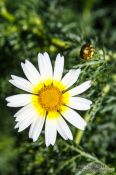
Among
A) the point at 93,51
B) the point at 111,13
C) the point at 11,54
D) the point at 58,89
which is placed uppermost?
the point at 111,13

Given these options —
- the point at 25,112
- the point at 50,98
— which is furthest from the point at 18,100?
the point at 50,98

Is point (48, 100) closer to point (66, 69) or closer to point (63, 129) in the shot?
point (63, 129)

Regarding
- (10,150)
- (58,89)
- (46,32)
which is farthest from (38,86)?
(10,150)

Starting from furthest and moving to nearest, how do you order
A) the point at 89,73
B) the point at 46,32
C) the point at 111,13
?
1. the point at 111,13
2. the point at 46,32
3. the point at 89,73

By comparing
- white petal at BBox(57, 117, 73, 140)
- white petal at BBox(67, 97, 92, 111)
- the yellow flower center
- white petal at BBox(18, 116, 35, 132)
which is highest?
the yellow flower center

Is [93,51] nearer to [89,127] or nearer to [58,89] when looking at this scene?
[58,89]

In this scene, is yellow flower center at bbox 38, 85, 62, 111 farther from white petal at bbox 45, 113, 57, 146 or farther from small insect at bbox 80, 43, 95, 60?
small insect at bbox 80, 43, 95, 60

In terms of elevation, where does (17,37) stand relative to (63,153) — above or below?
above

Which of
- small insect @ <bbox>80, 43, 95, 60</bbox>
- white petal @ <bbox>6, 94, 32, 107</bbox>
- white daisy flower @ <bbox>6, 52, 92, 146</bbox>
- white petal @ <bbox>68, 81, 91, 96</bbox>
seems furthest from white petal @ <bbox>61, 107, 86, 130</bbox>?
small insect @ <bbox>80, 43, 95, 60</bbox>
